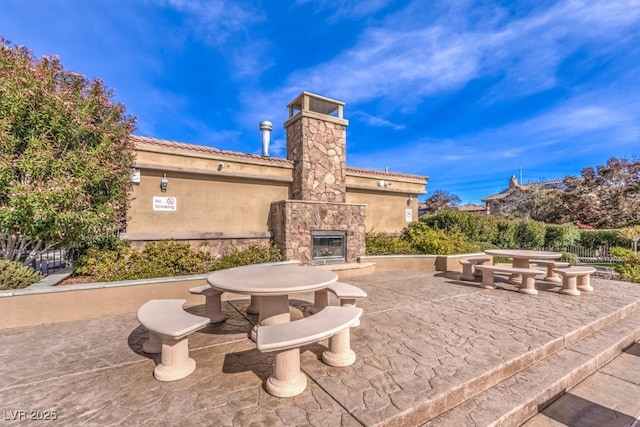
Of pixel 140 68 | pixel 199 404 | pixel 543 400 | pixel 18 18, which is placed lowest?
pixel 543 400

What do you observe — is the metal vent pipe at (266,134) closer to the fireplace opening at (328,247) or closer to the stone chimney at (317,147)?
the stone chimney at (317,147)

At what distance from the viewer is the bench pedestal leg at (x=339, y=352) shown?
314 centimetres

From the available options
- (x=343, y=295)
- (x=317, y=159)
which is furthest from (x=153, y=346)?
(x=317, y=159)

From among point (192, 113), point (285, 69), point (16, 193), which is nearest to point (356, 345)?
point (16, 193)

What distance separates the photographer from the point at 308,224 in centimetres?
872

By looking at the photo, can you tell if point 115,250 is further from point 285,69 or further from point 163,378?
point 285,69

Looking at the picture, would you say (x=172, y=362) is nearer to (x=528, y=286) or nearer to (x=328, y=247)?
(x=328, y=247)

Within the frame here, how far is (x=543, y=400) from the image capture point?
9.21 feet

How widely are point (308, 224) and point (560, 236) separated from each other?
13573 millimetres

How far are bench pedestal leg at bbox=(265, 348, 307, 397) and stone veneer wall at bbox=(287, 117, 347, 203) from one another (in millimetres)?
6863

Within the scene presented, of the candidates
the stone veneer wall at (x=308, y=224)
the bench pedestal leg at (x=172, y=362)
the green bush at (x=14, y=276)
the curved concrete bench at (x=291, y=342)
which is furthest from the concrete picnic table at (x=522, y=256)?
the green bush at (x=14, y=276)

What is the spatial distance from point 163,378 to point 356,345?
2303 mm

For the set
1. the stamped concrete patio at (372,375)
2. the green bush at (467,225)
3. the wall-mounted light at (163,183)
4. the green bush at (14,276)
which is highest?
the wall-mounted light at (163,183)

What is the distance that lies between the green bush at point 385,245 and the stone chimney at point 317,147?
84.8 inches
